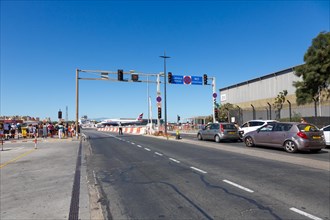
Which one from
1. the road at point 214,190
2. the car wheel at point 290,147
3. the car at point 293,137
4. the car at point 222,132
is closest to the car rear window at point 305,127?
the car at point 293,137

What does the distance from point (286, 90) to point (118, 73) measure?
3925 cm

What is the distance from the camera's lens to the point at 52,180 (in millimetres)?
8758

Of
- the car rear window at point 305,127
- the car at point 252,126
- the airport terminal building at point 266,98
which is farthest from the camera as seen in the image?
the airport terminal building at point 266,98

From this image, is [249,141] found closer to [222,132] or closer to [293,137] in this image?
[293,137]

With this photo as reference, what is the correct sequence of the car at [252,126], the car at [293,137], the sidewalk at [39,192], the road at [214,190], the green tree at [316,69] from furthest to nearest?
the green tree at [316,69] → the car at [252,126] → the car at [293,137] → the sidewalk at [39,192] → the road at [214,190]

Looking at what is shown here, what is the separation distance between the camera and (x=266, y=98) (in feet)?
224

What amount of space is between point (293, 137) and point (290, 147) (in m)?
0.55

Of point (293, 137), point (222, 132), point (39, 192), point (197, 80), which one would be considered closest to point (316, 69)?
point (197, 80)

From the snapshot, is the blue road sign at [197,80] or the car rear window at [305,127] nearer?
the car rear window at [305,127]

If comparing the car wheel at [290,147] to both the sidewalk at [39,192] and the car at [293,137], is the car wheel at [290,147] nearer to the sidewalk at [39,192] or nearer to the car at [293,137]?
the car at [293,137]

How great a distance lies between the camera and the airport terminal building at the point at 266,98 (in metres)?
46.3

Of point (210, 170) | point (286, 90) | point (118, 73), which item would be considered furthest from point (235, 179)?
point (286, 90)

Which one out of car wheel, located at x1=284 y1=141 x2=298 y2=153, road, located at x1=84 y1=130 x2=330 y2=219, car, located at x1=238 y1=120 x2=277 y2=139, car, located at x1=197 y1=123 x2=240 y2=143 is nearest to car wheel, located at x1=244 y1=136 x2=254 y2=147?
car wheel, located at x1=284 y1=141 x2=298 y2=153

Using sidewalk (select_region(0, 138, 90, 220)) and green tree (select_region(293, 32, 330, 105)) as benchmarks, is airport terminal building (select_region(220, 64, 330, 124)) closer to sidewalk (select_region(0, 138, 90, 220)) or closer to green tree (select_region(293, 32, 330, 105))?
green tree (select_region(293, 32, 330, 105))
